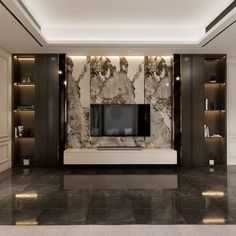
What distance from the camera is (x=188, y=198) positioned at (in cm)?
465

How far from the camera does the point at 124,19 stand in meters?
6.44

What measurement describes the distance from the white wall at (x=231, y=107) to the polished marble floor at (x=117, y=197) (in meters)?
0.95

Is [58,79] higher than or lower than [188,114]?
higher

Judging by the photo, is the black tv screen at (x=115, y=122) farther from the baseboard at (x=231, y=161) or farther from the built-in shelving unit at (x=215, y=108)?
the baseboard at (x=231, y=161)

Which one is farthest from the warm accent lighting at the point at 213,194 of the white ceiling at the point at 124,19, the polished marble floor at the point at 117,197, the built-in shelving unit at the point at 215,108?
the white ceiling at the point at 124,19

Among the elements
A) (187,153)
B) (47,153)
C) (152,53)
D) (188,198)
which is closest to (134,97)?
(152,53)

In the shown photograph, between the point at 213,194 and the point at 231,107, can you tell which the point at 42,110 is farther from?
the point at 231,107

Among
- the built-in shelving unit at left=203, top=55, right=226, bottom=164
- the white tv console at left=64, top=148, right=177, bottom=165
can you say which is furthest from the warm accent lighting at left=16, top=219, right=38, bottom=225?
the built-in shelving unit at left=203, top=55, right=226, bottom=164

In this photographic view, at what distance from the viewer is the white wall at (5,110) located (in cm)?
720

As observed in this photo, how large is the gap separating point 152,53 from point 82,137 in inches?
104

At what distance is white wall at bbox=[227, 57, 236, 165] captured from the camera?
8094mm

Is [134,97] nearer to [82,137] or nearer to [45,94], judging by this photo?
[82,137]

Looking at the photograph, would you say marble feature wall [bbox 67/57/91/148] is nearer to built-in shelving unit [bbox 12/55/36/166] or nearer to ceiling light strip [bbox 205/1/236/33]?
built-in shelving unit [bbox 12/55/36/166]

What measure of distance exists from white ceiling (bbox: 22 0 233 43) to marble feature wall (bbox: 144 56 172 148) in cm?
125
